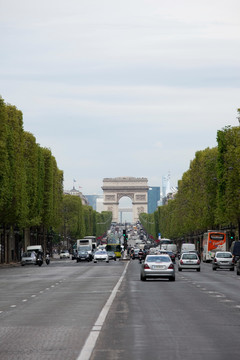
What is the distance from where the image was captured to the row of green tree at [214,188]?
8692 cm

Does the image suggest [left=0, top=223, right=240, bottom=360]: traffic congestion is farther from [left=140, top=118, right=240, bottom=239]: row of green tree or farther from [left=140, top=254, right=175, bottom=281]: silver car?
[left=140, top=118, right=240, bottom=239]: row of green tree

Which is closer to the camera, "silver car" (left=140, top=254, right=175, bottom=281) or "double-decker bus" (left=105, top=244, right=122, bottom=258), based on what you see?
"silver car" (left=140, top=254, right=175, bottom=281)

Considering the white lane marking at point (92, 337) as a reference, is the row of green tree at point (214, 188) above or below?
above

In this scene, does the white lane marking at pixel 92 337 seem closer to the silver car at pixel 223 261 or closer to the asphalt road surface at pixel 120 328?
the asphalt road surface at pixel 120 328

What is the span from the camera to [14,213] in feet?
292

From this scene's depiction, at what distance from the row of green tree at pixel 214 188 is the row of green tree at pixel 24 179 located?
20054 millimetres

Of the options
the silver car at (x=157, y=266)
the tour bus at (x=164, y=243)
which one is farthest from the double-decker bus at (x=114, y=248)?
the silver car at (x=157, y=266)

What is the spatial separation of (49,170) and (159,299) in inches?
3655

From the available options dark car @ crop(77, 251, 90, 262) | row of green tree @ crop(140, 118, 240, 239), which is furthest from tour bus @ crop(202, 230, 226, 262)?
dark car @ crop(77, 251, 90, 262)

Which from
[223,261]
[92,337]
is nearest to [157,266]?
[223,261]

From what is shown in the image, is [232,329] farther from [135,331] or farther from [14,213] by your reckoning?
[14,213]

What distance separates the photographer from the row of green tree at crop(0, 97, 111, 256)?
265 ft

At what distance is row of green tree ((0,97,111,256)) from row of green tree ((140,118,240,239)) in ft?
65.8

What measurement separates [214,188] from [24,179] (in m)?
28.4
